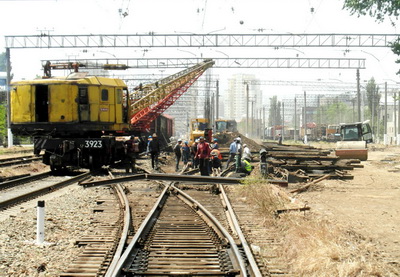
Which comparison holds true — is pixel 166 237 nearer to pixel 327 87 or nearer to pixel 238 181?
pixel 238 181

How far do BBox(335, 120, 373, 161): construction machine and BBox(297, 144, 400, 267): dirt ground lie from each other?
9096mm

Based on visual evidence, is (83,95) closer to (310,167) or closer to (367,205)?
(310,167)

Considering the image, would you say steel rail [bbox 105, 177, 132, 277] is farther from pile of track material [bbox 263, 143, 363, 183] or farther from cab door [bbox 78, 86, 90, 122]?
pile of track material [bbox 263, 143, 363, 183]

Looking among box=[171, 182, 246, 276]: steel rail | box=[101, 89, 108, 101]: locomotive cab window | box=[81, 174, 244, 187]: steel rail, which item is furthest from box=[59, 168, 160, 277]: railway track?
box=[101, 89, 108, 101]: locomotive cab window

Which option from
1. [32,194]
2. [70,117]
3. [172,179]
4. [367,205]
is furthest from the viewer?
[70,117]

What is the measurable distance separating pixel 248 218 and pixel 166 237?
247 centimetres

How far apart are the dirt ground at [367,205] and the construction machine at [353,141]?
9096mm

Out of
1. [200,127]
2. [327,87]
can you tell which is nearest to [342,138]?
[200,127]

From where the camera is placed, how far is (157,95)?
31594 mm

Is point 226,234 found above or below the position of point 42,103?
below

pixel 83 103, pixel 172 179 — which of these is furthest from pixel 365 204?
pixel 83 103

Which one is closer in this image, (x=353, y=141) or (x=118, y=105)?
(x=118, y=105)

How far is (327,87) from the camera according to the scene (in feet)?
239

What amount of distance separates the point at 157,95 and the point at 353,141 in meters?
13.5
